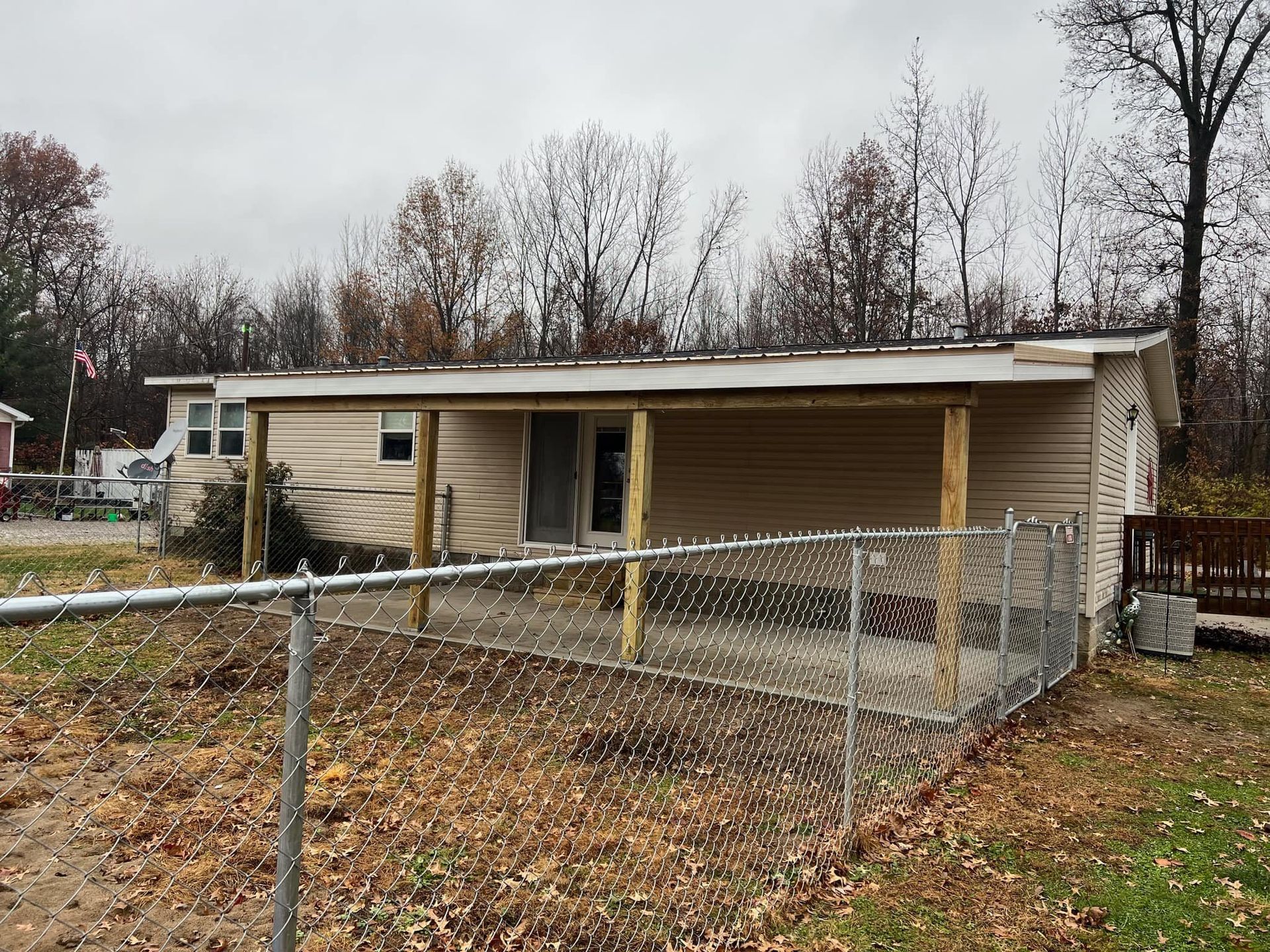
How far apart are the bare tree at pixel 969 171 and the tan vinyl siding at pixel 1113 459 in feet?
46.5

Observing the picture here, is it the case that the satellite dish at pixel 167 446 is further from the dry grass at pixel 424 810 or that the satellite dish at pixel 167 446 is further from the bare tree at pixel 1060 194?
the bare tree at pixel 1060 194

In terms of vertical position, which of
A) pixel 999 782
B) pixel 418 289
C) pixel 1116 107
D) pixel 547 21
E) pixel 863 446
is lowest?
pixel 999 782

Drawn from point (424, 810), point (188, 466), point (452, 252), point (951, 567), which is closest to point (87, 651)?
point (424, 810)

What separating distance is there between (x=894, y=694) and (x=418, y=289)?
2535 cm

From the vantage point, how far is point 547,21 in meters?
22.3

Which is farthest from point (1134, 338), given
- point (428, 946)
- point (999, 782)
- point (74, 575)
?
point (74, 575)

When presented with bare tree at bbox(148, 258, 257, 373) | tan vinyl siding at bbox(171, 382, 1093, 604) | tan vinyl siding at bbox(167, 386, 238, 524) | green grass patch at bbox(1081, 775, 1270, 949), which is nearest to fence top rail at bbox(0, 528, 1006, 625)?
green grass patch at bbox(1081, 775, 1270, 949)

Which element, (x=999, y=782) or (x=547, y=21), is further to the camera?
(x=547, y=21)

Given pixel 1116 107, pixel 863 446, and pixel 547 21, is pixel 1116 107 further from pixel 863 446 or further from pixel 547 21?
pixel 863 446

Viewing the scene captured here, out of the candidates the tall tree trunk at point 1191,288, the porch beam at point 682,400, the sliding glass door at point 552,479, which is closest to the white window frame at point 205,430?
the porch beam at point 682,400

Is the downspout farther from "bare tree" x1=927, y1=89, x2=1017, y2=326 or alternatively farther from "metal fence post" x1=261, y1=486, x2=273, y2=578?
"bare tree" x1=927, y1=89, x2=1017, y2=326

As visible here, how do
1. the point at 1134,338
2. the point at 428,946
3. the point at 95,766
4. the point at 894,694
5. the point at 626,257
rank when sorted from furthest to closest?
the point at 626,257, the point at 1134,338, the point at 894,694, the point at 95,766, the point at 428,946

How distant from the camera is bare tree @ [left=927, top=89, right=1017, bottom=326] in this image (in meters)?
23.8

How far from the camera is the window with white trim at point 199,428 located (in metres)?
15.8
